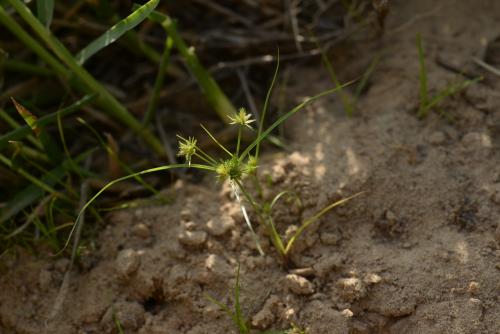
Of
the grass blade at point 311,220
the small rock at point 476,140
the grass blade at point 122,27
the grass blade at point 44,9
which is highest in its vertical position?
the grass blade at point 44,9

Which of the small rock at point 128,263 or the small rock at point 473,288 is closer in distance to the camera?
the small rock at point 473,288

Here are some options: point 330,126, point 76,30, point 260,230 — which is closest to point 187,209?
point 260,230

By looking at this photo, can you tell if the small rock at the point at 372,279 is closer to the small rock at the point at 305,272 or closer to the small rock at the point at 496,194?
the small rock at the point at 305,272

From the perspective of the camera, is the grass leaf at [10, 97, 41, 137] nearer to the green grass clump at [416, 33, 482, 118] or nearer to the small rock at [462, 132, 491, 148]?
the green grass clump at [416, 33, 482, 118]

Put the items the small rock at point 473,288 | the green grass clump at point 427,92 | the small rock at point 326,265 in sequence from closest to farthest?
1. the small rock at point 473,288
2. the small rock at point 326,265
3. the green grass clump at point 427,92

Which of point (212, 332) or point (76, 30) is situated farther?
point (76, 30)

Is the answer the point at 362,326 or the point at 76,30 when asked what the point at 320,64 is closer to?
the point at 76,30

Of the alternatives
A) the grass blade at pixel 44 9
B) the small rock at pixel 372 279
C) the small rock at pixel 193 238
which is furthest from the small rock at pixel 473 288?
the grass blade at pixel 44 9
